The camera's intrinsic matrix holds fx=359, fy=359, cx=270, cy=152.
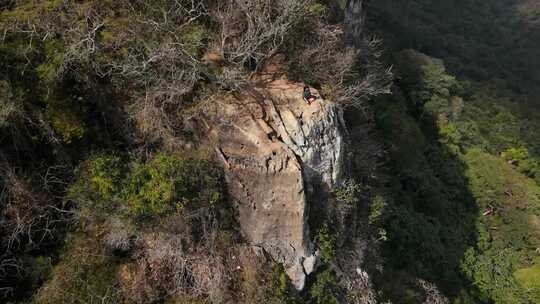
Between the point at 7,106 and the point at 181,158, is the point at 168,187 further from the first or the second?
the point at 7,106

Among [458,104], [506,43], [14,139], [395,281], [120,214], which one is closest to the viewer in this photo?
[14,139]

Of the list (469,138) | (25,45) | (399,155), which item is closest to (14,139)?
(25,45)

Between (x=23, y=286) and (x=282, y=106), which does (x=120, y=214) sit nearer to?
(x=23, y=286)

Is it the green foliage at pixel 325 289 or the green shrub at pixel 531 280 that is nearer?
the green foliage at pixel 325 289

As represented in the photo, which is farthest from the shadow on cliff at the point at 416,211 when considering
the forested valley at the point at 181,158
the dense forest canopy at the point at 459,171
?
the forested valley at the point at 181,158

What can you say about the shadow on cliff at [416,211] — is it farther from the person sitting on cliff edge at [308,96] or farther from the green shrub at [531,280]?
the green shrub at [531,280]

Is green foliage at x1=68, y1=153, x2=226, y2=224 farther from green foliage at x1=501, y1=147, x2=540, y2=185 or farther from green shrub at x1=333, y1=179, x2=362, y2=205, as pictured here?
green foliage at x1=501, y1=147, x2=540, y2=185
